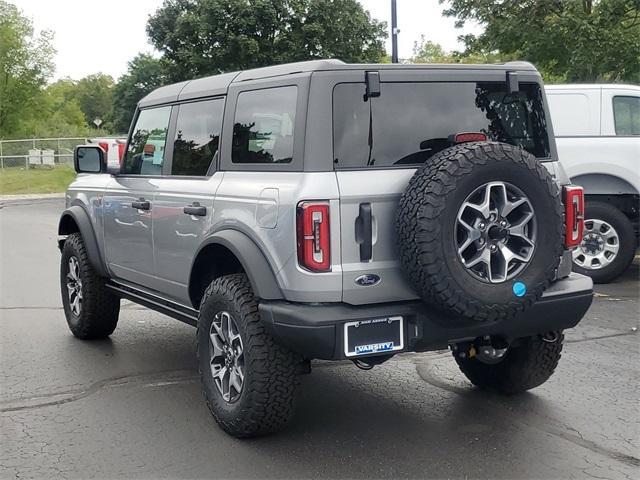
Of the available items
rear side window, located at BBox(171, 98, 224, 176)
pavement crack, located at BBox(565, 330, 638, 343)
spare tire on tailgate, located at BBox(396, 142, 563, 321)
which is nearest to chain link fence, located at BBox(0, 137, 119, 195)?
rear side window, located at BBox(171, 98, 224, 176)

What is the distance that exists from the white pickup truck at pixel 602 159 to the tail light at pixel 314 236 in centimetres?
574

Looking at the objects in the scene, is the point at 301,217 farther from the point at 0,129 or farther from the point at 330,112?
Answer: the point at 0,129

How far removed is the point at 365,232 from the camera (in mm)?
3820

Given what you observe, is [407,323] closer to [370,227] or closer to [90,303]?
[370,227]

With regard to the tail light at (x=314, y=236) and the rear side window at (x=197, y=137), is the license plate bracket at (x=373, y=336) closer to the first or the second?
the tail light at (x=314, y=236)

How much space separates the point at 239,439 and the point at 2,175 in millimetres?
36326

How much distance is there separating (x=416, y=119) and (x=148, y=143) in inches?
93.7

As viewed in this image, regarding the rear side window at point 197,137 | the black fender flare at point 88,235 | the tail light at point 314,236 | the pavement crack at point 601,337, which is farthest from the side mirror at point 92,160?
the pavement crack at point 601,337

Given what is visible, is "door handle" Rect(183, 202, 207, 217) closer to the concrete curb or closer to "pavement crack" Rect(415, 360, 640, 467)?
"pavement crack" Rect(415, 360, 640, 467)

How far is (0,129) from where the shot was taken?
2243 inches

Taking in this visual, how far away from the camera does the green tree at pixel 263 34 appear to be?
29047 mm

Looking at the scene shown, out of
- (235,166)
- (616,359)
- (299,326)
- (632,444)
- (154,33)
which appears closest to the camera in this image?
(299,326)

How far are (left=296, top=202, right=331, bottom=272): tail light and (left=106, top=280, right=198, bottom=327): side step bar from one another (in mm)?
1332

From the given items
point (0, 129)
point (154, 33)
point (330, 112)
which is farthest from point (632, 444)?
point (0, 129)
